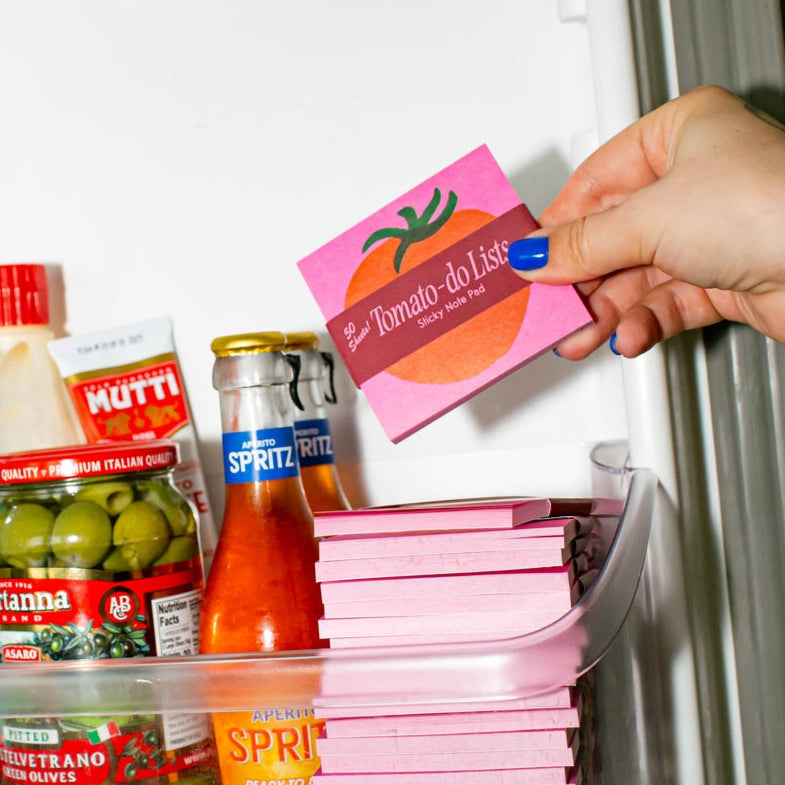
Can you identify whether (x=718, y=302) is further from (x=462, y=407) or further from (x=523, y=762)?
(x=523, y=762)

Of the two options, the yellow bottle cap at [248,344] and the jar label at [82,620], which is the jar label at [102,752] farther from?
the yellow bottle cap at [248,344]

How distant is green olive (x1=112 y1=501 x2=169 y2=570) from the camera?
26.5 inches

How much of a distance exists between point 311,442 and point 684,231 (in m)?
0.36

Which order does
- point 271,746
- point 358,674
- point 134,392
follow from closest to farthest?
point 358,674 < point 271,746 < point 134,392

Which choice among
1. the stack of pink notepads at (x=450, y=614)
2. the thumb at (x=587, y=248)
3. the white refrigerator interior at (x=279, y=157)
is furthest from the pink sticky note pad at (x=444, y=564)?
the white refrigerator interior at (x=279, y=157)

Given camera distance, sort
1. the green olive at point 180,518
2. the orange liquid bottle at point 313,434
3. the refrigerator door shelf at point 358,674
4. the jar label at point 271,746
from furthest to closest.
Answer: the orange liquid bottle at point 313,434, the green olive at point 180,518, the jar label at point 271,746, the refrigerator door shelf at point 358,674

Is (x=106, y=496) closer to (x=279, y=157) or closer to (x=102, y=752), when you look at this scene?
(x=102, y=752)

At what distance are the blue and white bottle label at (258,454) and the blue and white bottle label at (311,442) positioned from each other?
4.3 inches

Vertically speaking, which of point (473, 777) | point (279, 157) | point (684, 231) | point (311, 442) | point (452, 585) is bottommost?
point (473, 777)

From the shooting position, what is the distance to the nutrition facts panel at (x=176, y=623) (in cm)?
66

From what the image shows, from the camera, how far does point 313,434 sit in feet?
2.65

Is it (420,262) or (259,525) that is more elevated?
(420,262)

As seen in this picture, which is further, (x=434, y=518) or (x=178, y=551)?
(x=178, y=551)

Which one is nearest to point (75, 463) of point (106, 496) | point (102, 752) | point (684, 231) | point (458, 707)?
point (106, 496)
